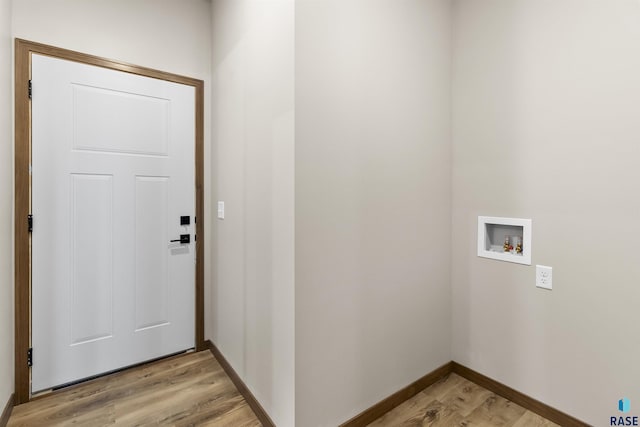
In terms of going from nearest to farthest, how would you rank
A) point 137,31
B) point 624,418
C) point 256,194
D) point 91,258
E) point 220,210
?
point 624,418, point 256,194, point 91,258, point 137,31, point 220,210

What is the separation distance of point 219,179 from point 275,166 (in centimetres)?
94

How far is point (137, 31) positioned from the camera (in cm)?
216

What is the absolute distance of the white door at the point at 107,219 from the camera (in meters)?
1.90

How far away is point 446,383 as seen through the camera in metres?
2.05

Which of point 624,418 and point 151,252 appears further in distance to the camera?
point 151,252

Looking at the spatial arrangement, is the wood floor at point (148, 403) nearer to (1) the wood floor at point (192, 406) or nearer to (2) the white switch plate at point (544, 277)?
(1) the wood floor at point (192, 406)

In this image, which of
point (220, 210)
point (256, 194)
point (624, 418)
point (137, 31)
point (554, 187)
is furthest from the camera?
point (220, 210)

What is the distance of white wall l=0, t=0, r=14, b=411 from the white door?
11cm

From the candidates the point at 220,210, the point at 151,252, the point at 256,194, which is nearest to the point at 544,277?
the point at 256,194

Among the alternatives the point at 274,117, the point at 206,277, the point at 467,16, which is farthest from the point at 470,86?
the point at 206,277

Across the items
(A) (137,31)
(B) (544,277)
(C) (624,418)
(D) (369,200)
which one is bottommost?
(C) (624,418)

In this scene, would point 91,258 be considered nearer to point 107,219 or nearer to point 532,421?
point 107,219

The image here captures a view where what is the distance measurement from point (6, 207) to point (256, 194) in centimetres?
139

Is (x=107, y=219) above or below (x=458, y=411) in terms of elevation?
above
